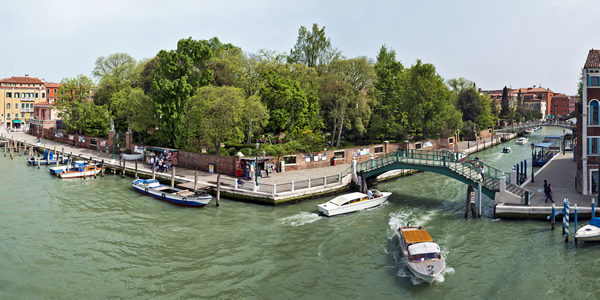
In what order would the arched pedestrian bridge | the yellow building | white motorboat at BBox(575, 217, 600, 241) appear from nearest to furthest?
1. white motorboat at BBox(575, 217, 600, 241)
2. the arched pedestrian bridge
3. the yellow building

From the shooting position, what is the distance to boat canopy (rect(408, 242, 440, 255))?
17234 mm

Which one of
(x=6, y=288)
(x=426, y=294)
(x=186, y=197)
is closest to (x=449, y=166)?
(x=426, y=294)

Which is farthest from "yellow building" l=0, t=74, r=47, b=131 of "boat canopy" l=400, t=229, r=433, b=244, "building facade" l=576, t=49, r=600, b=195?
"building facade" l=576, t=49, r=600, b=195

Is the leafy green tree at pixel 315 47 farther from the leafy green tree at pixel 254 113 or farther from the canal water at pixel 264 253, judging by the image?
the canal water at pixel 264 253

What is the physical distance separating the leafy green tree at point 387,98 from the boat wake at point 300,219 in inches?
1255

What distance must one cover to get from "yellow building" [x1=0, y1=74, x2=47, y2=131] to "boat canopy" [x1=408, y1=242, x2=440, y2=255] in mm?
96697

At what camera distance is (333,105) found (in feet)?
165

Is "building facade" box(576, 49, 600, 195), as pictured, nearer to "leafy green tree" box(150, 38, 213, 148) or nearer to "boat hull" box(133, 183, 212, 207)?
A: "boat hull" box(133, 183, 212, 207)

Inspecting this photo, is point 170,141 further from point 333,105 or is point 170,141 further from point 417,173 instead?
point 417,173

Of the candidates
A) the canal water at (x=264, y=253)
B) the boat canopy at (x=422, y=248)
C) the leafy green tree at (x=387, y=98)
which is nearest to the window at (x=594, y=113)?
the canal water at (x=264, y=253)

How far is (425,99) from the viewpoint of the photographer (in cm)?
5559

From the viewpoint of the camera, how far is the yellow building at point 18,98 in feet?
297

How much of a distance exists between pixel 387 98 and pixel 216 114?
1180 inches

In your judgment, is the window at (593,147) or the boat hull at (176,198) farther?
the boat hull at (176,198)
